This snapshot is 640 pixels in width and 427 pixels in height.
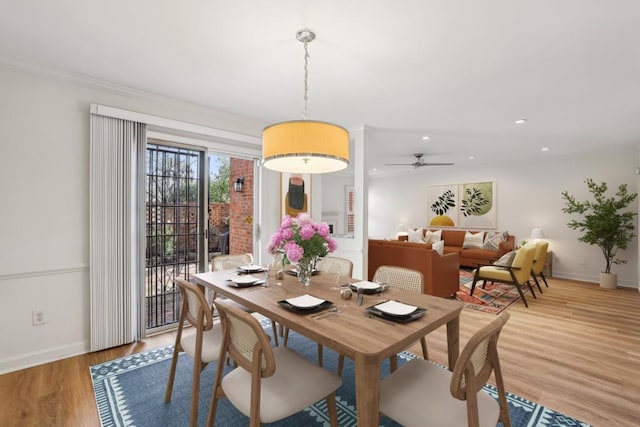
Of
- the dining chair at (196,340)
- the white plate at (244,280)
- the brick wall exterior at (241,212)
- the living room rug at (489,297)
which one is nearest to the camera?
the dining chair at (196,340)

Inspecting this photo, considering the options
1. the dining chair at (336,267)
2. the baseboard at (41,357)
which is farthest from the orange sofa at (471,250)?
the baseboard at (41,357)

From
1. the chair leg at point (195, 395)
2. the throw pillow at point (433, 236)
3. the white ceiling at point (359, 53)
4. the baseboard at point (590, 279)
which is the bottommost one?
the baseboard at point (590, 279)

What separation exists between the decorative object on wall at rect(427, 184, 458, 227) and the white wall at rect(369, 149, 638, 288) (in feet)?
0.63

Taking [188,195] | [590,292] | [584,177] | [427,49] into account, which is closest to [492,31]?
[427,49]

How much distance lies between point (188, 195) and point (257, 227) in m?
1.02

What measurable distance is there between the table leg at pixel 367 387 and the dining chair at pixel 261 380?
10.9 inches

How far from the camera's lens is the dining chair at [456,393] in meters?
1.15

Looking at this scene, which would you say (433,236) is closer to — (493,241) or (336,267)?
(493,241)

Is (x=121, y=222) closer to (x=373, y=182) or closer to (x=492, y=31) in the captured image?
(x=492, y=31)

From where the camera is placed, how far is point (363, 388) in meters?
1.21

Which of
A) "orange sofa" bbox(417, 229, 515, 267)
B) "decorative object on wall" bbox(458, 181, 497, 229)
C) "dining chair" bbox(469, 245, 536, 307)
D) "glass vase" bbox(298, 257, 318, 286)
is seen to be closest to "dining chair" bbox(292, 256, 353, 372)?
"glass vase" bbox(298, 257, 318, 286)

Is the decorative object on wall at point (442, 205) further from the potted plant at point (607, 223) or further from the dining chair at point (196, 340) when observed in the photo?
the dining chair at point (196, 340)

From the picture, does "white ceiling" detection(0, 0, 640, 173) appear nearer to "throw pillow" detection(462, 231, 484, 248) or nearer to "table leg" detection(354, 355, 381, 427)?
"table leg" detection(354, 355, 381, 427)

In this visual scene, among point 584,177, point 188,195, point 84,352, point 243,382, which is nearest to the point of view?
point 243,382
